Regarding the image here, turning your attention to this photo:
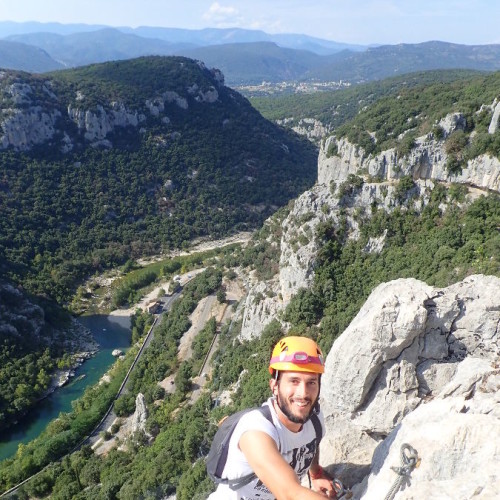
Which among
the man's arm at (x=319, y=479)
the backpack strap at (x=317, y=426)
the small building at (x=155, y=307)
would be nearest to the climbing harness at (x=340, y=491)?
the man's arm at (x=319, y=479)

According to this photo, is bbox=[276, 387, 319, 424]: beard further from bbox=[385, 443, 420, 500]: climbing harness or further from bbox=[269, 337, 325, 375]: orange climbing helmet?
bbox=[385, 443, 420, 500]: climbing harness

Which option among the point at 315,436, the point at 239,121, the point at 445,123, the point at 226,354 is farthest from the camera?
the point at 239,121

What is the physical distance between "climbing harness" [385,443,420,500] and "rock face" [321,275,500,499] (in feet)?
1.32

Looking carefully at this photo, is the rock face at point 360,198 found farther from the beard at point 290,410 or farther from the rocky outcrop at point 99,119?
the rocky outcrop at point 99,119

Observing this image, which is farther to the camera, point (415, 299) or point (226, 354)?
point (226, 354)

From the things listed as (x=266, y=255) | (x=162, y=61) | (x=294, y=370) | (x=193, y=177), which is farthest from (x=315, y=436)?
(x=162, y=61)

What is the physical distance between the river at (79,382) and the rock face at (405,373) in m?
51.4

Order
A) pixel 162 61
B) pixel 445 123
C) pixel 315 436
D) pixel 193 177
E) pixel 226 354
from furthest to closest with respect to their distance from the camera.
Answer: pixel 162 61 < pixel 193 177 < pixel 226 354 < pixel 445 123 < pixel 315 436

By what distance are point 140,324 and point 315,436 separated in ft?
223

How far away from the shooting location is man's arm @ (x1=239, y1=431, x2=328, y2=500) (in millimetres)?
4906

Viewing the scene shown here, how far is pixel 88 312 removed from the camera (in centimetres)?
7756

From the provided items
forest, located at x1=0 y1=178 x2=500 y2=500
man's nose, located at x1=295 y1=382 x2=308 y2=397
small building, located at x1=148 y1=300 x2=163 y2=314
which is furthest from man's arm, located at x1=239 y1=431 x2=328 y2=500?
small building, located at x1=148 y1=300 x2=163 y2=314

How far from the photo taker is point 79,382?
5962cm

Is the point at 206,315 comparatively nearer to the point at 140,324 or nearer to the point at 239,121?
the point at 140,324
